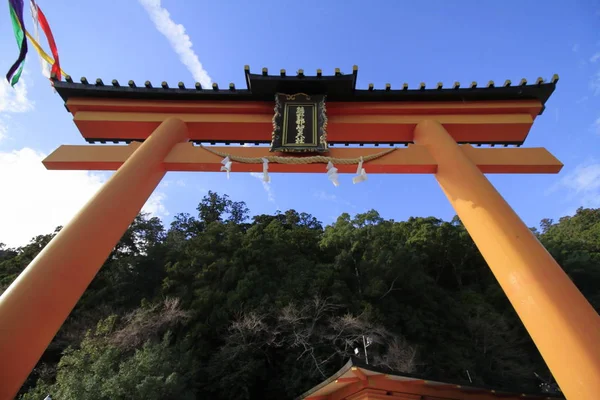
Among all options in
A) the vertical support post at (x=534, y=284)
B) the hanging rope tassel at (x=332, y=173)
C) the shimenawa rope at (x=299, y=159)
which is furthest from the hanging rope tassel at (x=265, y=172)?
the vertical support post at (x=534, y=284)

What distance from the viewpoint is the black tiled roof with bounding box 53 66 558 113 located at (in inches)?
185

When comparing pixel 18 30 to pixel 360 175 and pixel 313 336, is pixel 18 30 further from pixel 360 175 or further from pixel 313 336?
pixel 313 336

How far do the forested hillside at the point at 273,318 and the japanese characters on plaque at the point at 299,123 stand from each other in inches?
340

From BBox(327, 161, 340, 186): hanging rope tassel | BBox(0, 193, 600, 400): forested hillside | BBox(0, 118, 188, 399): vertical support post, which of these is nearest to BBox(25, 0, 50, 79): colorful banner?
BBox(0, 118, 188, 399): vertical support post

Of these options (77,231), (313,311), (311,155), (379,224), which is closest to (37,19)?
(77,231)

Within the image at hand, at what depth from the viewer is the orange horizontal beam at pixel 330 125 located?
4859mm

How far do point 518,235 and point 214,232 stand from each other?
20.2 m

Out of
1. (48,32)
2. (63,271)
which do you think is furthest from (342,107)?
(48,32)

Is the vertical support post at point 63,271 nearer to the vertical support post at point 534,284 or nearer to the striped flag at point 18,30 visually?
the striped flag at point 18,30

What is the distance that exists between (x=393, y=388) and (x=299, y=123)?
432 centimetres

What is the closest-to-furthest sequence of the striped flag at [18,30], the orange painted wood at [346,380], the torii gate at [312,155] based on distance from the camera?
the torii gate at [312,155], the striped flag at [18,30], the orange painted wood at [346,380]

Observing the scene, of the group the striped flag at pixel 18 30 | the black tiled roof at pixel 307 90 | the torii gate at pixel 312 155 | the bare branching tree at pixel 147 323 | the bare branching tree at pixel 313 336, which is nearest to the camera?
the torii gate at pixel 312 155

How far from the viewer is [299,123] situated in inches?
179

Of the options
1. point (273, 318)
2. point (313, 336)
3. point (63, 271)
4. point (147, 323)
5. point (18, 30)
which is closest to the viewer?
point (63, 271)
